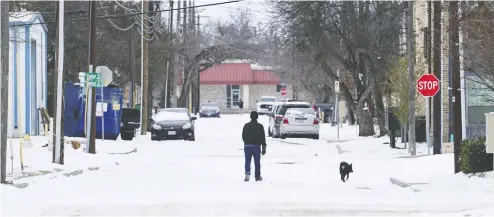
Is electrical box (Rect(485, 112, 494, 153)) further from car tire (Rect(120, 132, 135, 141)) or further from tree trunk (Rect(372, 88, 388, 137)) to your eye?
car tire (Rect(120, 132, 135, 141))

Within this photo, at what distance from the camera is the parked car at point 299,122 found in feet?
121

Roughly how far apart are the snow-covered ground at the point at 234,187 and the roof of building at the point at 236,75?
7176 cm

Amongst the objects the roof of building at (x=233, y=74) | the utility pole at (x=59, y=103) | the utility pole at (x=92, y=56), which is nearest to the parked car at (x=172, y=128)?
the utility pole at (x=92, y=56)

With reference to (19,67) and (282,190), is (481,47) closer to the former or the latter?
(282,190)

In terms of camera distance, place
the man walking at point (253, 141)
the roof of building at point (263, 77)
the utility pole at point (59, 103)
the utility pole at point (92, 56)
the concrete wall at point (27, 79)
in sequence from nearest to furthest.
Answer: the man walking at point (253, 141)
the utility pole at point (59, 103)
the utility pole at point (92, 56)
the concrete wall at point (27, 79)
the roof of building at point (263, 77)

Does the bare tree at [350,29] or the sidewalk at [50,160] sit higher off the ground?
the bare tree at [350,29]

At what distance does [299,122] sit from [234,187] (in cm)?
2034

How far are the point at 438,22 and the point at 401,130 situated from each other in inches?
389

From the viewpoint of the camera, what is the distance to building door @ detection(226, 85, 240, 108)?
102 metres

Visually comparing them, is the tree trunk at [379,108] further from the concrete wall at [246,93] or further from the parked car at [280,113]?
the concrete wall at [246,93]

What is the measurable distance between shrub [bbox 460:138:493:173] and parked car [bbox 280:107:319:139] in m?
19.3

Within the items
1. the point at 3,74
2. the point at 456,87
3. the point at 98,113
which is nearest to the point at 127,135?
the point at 98,113

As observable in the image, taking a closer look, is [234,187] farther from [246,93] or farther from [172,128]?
[246,93]

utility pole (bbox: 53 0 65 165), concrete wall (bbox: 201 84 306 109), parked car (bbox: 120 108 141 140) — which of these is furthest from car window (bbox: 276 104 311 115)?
concrete wall (bbox: 201 84 306 109)
